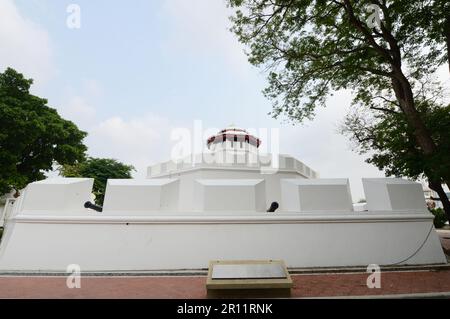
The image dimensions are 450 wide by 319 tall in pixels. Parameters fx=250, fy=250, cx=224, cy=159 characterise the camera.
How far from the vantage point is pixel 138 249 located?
6008 mm

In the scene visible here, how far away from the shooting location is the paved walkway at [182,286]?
416 centimetres

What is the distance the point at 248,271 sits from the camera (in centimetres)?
425

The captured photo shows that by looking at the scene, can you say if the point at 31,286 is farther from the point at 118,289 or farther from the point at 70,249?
the point at 118,289

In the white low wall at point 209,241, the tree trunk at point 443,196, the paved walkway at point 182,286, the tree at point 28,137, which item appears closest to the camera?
the paved walkway at point 182,286

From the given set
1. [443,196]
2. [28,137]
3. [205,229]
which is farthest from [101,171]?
[443,196]

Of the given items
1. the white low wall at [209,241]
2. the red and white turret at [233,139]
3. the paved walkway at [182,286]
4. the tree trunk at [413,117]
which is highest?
the red and white turret at [233,139]

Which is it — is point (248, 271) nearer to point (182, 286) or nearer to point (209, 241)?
point (182, 286)

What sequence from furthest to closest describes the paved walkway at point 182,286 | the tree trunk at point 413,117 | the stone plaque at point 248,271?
the tree trunk at point 413,117, the paved walkway at point 182,286, the stone plaque at point 248,271

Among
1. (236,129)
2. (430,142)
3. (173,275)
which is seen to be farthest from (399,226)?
(236,129)

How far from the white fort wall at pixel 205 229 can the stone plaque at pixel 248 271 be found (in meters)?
1.74

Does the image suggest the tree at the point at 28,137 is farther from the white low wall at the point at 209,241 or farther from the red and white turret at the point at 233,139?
the white low wall at the point at 209,241

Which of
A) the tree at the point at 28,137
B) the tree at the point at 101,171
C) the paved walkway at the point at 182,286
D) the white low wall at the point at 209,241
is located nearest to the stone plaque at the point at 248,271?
the paved walkway at the point at 182,286

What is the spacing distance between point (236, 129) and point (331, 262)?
12.7 m
